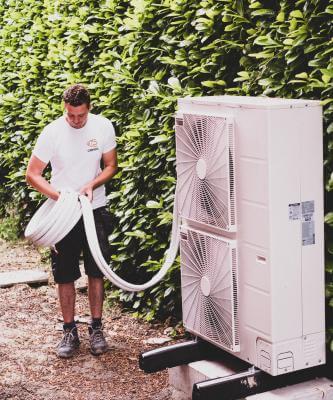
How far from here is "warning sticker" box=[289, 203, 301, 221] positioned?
419 centimetres

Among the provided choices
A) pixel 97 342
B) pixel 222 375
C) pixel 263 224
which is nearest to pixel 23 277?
pixel 97 342

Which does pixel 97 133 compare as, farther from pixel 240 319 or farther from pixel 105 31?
pixel 240 319

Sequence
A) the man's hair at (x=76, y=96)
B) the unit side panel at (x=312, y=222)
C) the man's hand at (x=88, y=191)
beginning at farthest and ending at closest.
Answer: the man's hand at (x=88, y=191) → the man's hair at (x=76, y=96) → the unit side panel at (x=312, y=222)

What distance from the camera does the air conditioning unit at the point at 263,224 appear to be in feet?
13.6

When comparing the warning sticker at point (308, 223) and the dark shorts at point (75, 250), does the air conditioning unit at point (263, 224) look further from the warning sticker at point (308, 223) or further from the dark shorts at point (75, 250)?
the dark shorts at point (75, 250)

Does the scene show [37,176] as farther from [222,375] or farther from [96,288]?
[222,375]

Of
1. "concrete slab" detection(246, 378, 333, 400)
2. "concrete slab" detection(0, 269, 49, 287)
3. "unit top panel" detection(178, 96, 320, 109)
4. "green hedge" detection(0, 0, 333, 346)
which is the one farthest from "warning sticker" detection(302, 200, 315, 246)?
"concrete slab" detection(0, 269, 49, 287)

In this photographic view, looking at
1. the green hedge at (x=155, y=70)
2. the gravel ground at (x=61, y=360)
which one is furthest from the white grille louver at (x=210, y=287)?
the gravel ground at (x=61, y=360)

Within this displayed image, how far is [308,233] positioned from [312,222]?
0.22 ft

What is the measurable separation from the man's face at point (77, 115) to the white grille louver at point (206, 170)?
46.4 inches

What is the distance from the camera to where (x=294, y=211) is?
4203 millimetres

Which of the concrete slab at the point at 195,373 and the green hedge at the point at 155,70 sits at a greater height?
the green hedge at the point at 155,70

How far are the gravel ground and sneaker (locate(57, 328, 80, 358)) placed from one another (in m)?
0.05

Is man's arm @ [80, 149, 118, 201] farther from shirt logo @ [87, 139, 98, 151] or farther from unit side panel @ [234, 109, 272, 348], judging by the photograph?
unit side panel @ [234, 109, 272, 348]
